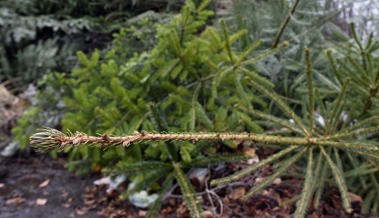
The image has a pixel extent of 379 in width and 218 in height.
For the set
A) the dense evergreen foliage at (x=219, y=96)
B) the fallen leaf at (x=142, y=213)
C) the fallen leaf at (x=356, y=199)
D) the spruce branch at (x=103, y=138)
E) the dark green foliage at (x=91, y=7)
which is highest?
the dark green foliage at (x=91, y=7)

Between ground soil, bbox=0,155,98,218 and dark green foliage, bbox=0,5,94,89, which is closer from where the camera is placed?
ground soil, bbox=0,155,98,218

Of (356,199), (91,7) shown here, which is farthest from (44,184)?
(91,7)

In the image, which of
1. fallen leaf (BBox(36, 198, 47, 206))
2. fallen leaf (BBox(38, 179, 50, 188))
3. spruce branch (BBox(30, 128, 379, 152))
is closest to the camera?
spruce branch (BBox(30, 128, 379, 152))

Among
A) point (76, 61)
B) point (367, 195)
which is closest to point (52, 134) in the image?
point (367, 195)

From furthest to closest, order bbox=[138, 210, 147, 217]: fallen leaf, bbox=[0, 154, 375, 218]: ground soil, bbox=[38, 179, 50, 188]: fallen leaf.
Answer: bbox=[38, 179, 50, 188]: fallen leaf < bbox=[138, 210, 147, 217]: fallen leaf < bbox=[0, 154, 375, 218]: ground soil

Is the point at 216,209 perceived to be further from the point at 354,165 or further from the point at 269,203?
the point at 354,165

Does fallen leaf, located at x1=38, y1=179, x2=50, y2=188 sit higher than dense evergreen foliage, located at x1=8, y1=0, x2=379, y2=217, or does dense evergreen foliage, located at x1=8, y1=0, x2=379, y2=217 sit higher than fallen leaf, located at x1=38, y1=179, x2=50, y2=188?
dense evergreen foliage, located at x1=8, y1=0, x2=379, y2=217

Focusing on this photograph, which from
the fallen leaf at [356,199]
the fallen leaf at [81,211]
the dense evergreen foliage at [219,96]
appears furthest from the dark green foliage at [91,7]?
the fallen leaf at [356,199]

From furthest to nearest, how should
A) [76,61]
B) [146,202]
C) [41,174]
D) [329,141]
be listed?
[76,61] < [41,174] < [146,202] < [329,141]

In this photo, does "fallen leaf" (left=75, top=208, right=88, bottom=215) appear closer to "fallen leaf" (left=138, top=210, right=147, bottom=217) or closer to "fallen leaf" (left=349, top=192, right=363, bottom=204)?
"fallen leaf" (left=138, top=210, right=147, bottom=217)

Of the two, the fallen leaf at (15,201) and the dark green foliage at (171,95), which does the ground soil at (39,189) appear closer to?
the fallen leaf at (15,201)

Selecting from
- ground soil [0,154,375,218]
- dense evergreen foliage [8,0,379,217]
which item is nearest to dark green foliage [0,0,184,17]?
dense evergreen foliage [8,0,379,217]
